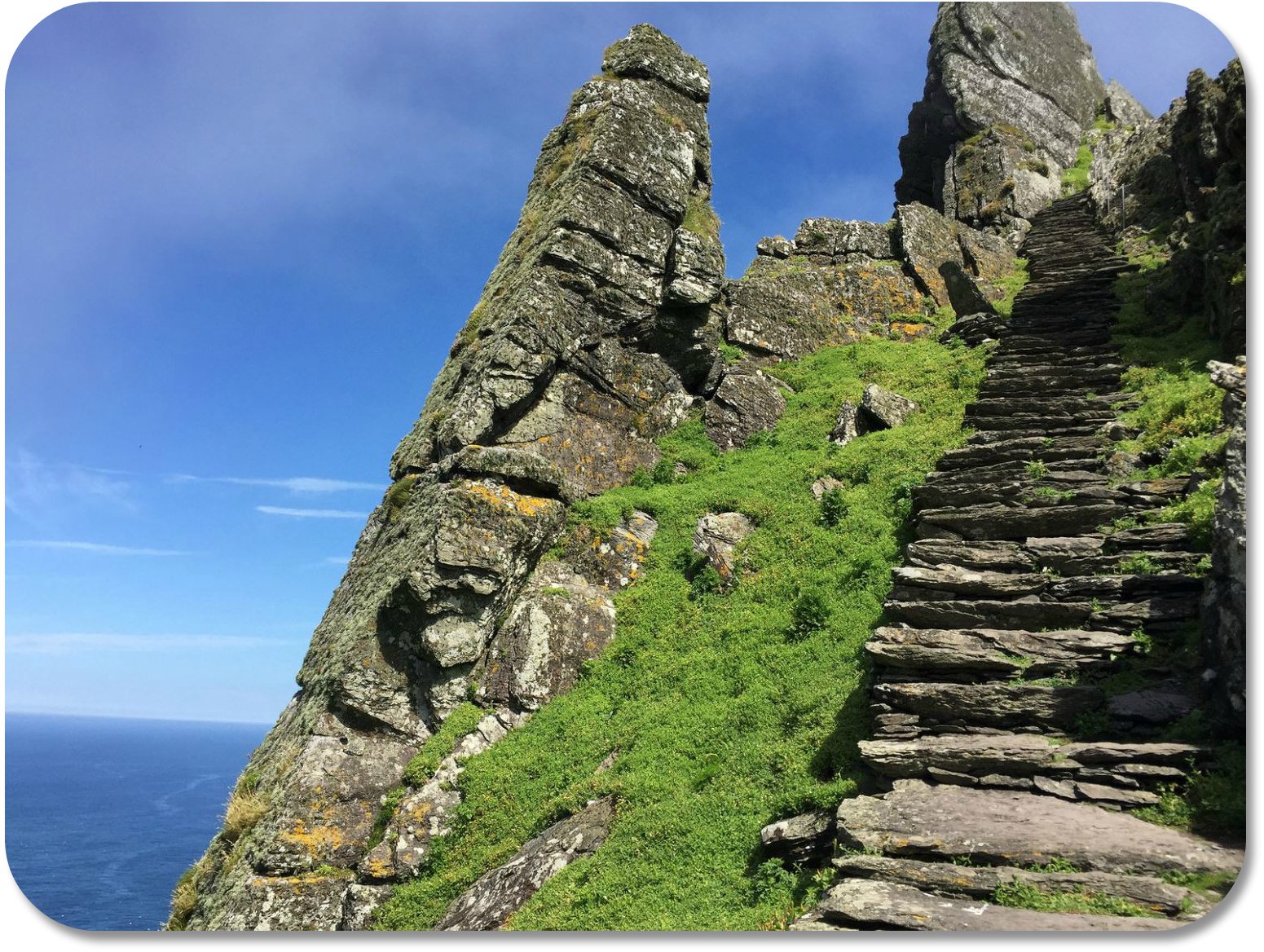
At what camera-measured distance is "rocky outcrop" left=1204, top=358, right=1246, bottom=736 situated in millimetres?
8500

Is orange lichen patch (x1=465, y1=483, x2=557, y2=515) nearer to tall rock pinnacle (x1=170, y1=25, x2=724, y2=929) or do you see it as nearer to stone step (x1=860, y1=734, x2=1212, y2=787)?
tall rock pinnacle (x1=170, y1=25, x2=724, y2=929)

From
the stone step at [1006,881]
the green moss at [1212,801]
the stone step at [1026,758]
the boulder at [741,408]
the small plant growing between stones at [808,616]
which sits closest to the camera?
the stone step at [1006,881]

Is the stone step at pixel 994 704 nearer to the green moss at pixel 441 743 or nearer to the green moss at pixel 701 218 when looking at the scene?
the green moss at pixel 441 743

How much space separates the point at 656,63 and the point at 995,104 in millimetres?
38764

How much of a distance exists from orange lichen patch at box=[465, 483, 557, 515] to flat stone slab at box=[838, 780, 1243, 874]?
426 inches

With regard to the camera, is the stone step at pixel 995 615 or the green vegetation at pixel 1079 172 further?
the green vegetation at pixel 1079 172

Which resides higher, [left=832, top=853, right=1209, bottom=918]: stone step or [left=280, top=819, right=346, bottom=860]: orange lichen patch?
[left=832, top=853, right=1209, bottom=918]: stone step

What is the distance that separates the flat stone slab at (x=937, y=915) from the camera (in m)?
6.74

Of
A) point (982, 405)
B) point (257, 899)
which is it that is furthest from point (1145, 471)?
point (257, 899)

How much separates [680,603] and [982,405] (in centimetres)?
983

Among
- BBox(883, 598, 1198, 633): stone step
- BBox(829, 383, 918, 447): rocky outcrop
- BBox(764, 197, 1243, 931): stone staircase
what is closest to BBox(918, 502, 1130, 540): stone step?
BBox(764, 197, 1243, 931): stone staircase

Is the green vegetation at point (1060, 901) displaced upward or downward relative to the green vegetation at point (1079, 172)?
downward

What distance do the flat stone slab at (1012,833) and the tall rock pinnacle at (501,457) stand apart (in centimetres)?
895

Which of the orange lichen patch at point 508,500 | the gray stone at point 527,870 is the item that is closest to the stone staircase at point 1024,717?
the gray stone at point 527,870
